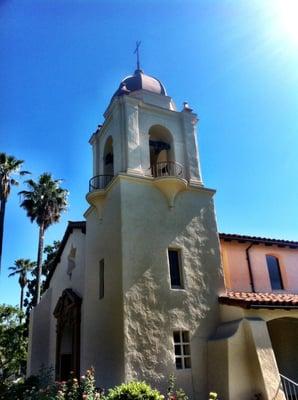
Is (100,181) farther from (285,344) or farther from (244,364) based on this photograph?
(285,344)

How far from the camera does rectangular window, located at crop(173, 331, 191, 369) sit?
12.3 metres

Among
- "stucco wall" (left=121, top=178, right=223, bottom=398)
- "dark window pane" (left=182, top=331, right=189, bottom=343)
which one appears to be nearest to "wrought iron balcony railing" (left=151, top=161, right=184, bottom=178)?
"stucco wall" (left=121, top=178, right=223, bottom=398)

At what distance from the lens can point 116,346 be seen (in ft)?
39.5

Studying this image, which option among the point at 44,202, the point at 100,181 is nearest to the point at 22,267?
the point at 44,202

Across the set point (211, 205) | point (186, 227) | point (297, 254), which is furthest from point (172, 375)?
point (297, 254)

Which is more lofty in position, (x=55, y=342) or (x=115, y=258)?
(x=115, y=258)

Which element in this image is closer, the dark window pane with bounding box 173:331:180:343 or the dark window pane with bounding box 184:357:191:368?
the dark window pane with bounding box 184:357:191:368

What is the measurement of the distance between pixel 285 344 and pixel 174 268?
275 inches

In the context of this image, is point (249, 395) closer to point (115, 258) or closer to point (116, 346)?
point (116, 346)

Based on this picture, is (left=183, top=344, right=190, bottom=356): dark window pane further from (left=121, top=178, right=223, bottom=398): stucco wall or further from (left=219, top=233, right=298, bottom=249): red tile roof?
(left=219, top=233, right=298, bottom=249): red tile roof

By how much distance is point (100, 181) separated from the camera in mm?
16859

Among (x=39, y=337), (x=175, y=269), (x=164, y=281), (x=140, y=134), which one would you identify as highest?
(x=140, y=134)

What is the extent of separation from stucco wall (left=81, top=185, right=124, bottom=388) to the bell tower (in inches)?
1.6

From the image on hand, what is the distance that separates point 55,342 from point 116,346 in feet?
31.9
